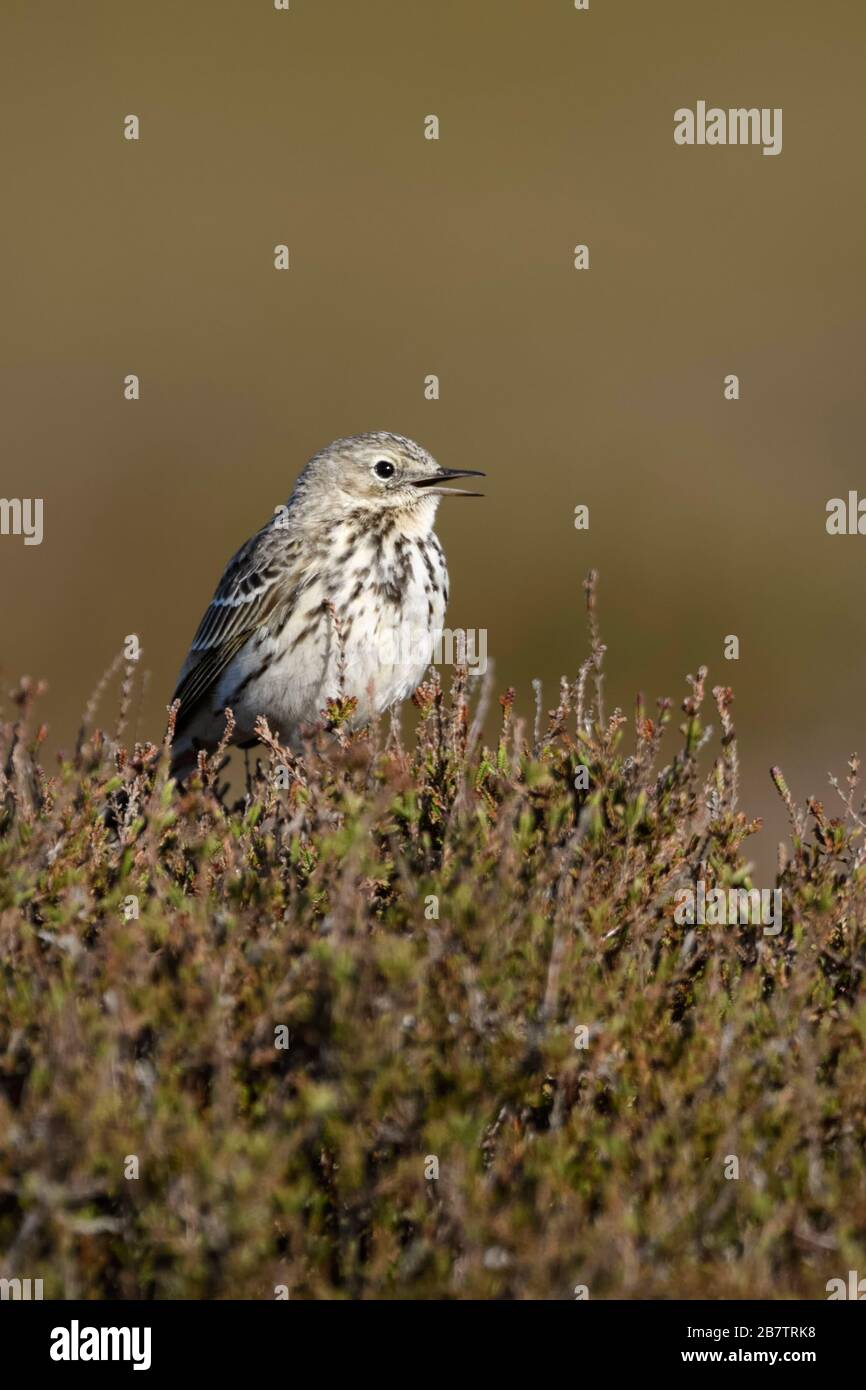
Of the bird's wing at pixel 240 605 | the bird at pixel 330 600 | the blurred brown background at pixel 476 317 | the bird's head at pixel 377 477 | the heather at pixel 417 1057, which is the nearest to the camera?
the heather at pixel 417 1057

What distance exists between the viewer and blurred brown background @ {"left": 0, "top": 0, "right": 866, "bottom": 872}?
69.0 ft

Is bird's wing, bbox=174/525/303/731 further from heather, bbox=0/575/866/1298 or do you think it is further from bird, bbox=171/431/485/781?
heather, bbox=0/575/866/1298

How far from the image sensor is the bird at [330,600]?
6.62 meters

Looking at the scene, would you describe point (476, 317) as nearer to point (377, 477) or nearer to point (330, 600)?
point (377, 477)

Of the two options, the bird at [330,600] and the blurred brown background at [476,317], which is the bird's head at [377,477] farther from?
the blurred brown background at [476,317]

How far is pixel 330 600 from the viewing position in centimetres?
668

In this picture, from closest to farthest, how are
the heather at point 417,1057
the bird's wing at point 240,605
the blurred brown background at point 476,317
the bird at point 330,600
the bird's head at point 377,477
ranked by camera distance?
the heather at point 417,1057 → the bird at point 330,600 → the bird's wing at point 240,605 → the bird's head at point 377,477 → the blurred brown background at point 476,317

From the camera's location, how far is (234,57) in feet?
135

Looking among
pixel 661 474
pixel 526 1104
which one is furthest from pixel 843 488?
pixel 526 1104

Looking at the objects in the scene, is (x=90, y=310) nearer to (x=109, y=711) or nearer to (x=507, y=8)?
(x=109, y=711)

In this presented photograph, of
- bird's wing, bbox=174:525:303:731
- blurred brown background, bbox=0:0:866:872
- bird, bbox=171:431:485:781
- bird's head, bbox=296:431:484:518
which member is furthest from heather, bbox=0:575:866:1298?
blurred brown background, bbox=0:0:866:872

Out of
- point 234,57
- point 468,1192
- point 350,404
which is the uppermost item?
point 234,57

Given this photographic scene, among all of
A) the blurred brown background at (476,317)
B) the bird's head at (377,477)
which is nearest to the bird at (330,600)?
the bird's head at (377,477)
